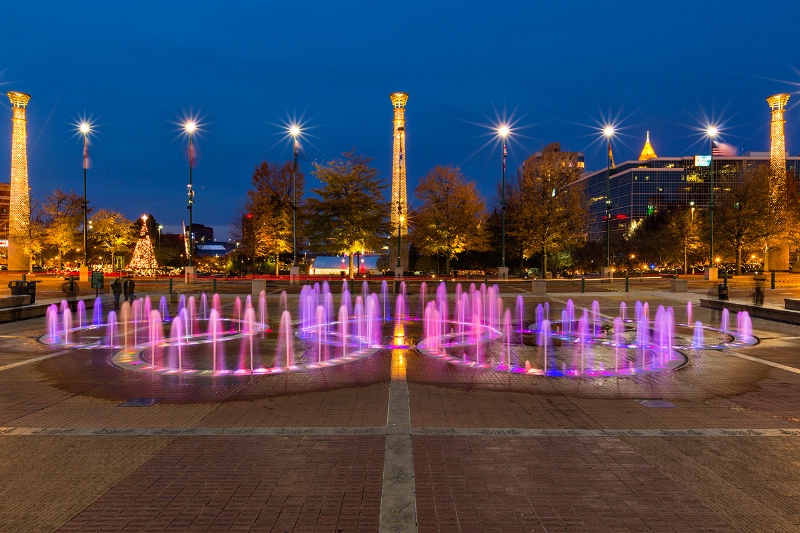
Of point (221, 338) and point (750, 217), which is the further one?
point (750, 217)

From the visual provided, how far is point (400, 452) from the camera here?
570 cm

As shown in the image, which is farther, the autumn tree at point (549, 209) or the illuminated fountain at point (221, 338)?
the autumn tree at point (549, 209)

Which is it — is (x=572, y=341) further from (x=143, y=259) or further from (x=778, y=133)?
(x=778, y=133)

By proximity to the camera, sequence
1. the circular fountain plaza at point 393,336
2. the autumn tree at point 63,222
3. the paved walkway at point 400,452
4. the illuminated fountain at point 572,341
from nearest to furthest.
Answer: the paved walkway at point 400,452 → the illuminated fountain at point 572,341 → the circular fountain plaza at point 393,336 → the autumn tree at point 63,222

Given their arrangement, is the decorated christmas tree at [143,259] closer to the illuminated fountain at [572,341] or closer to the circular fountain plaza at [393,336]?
the circular fountain plaza at [393,336]

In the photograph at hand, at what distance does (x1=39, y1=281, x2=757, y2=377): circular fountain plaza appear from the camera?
10.8 meters

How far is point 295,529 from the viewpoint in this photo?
4051 millimetres

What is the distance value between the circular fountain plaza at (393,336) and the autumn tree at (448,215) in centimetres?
2764

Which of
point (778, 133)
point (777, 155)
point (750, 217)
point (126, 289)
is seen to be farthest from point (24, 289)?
point (778, 133)

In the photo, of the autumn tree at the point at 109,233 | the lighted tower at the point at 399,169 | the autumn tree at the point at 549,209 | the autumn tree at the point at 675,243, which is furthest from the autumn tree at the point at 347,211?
the autumn tree at the point at 675,243

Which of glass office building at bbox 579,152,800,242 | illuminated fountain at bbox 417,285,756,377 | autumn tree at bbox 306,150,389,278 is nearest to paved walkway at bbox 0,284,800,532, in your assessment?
illuminated fountain at bbox 417,285,756,377

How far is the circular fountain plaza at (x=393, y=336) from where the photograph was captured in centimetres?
1079

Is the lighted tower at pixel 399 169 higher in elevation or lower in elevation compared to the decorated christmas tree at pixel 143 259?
higher

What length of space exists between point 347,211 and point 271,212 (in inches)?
515
